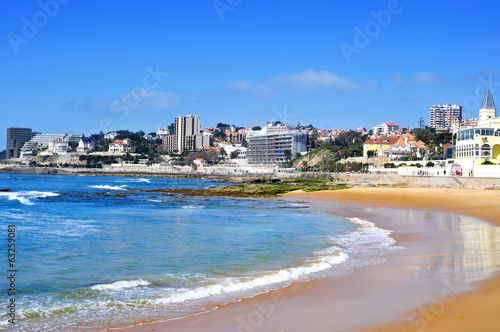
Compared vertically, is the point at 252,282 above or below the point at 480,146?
below

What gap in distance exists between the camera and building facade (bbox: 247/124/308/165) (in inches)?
5167

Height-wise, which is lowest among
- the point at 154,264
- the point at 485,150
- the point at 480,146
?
the point at 154,264

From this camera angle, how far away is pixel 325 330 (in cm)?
573

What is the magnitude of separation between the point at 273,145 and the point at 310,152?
86.5 ft

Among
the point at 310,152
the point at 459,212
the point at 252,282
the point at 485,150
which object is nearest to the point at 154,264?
the point at 252,282

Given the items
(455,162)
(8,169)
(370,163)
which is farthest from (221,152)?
(455,162)

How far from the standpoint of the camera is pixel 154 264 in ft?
34.1

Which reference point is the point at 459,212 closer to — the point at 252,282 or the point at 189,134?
the point at 252,282

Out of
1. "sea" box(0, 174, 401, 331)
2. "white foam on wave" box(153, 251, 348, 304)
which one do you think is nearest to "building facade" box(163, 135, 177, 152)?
"sea" box(0, 174, 401, 331)

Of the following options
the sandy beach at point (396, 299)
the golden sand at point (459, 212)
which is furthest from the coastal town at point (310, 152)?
the sandy beach at point (396, 299)

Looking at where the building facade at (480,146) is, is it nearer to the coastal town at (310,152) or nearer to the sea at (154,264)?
the coastal town at (310,152)

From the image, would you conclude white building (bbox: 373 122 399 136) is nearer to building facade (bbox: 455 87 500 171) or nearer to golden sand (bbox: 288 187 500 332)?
building facade (bbox: 455 87 500 171)

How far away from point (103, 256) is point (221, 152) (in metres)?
153

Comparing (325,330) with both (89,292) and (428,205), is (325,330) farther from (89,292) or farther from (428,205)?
(428,205)
